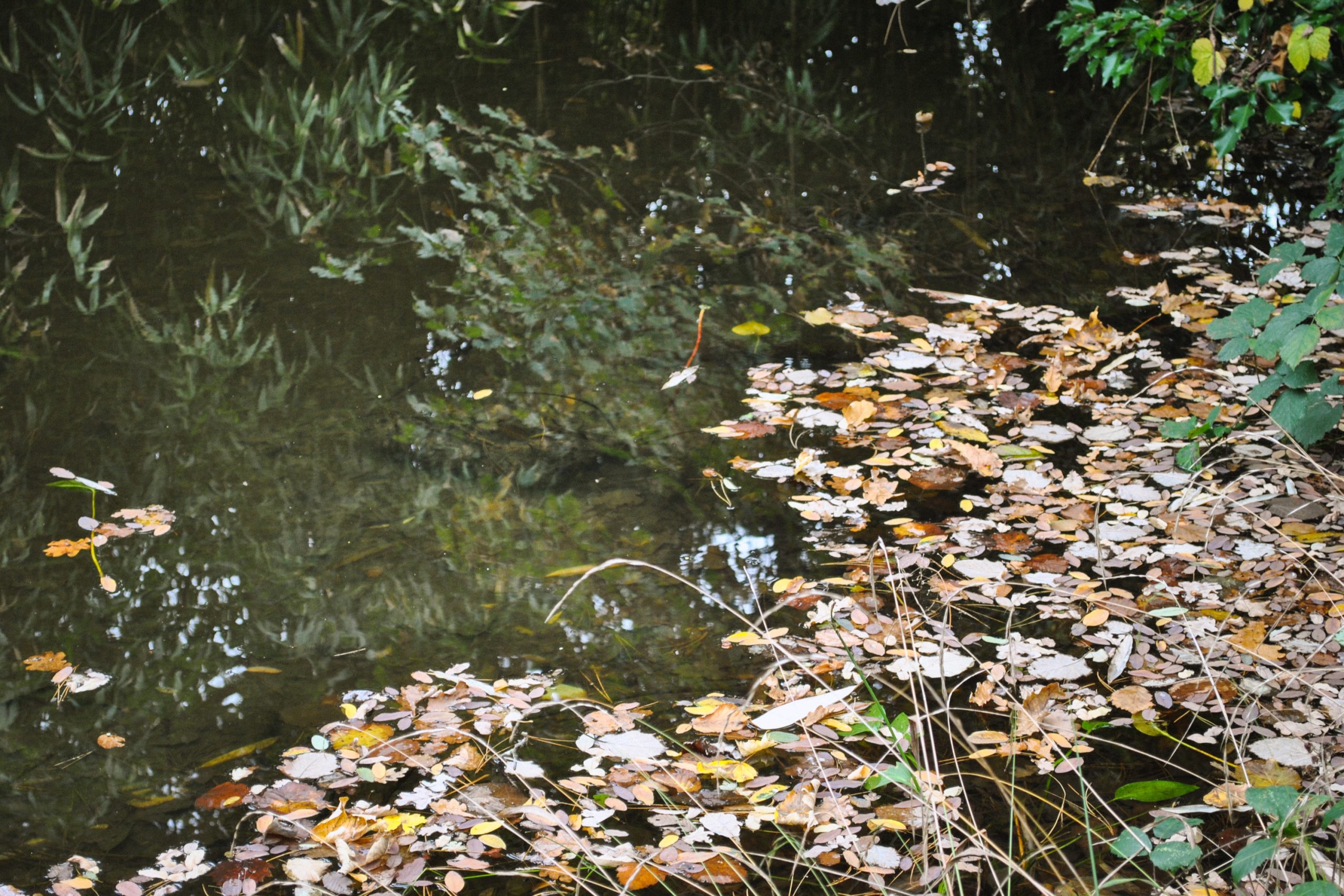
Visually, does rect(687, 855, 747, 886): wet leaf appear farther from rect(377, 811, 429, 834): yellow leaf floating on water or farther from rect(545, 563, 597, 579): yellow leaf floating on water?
rect(545, 563, 597, 579): yellow leaf floating on water

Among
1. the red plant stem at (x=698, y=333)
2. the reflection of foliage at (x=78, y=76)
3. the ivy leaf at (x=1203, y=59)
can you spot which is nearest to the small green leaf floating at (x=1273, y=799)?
the red plant stem at (x=698, y=333)

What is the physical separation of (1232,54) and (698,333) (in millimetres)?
2297

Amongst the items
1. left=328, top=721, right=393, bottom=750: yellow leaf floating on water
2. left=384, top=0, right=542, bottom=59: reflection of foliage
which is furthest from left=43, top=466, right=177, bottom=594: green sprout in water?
left=384, top=0, right=542, bottom=59: reflection of foliage

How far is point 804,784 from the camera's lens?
1807 mm

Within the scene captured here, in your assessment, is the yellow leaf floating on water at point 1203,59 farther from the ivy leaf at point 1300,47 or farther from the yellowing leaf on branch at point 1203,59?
the ivy leaf at point 1300,47

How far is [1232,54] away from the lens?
3877 mm

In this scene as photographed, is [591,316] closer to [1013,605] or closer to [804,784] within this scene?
[1013,605]

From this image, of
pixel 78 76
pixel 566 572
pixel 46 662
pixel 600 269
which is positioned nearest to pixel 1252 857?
pixel 566 572

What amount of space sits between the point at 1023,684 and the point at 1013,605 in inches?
8.4

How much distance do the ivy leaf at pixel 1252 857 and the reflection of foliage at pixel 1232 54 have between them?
96.3 inches

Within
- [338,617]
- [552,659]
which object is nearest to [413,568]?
[338,617]

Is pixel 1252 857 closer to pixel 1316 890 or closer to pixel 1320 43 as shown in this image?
pixel 1316 890

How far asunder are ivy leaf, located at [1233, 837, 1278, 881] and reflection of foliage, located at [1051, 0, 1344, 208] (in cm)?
245

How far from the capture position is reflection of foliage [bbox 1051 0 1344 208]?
3.13m
